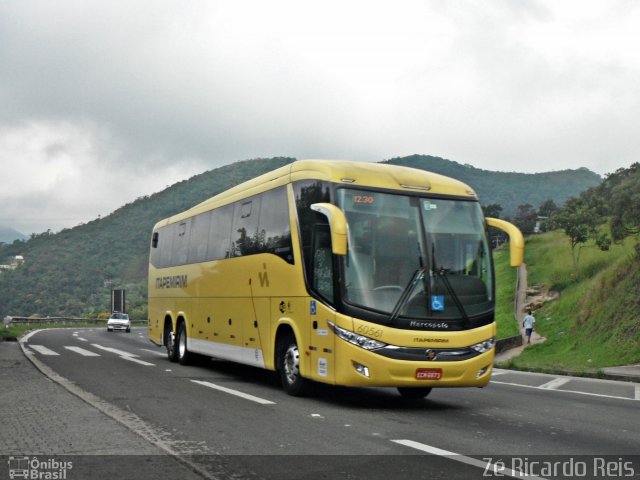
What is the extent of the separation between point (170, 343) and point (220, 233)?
5006 millimetres

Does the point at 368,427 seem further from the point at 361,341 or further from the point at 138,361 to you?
the point at 138,361

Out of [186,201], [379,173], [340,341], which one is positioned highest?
[186,201]

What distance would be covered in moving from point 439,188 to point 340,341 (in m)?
2.90

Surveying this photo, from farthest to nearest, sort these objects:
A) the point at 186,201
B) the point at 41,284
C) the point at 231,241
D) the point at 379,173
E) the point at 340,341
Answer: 1. the point at 186,201
2. the point at 41,284
3. the point at 231,241
4. the point at 379,173
5. the point at 340,341

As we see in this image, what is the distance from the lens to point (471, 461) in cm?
730

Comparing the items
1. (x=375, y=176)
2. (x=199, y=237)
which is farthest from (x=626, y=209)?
(x=375, y=176)

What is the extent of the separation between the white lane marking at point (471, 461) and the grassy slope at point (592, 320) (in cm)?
1408

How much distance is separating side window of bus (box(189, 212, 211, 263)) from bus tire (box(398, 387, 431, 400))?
6.31 meters

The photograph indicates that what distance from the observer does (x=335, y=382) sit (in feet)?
36.5

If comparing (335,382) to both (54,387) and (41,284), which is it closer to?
(54,387)

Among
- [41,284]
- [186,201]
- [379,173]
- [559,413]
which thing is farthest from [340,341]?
[186,201]

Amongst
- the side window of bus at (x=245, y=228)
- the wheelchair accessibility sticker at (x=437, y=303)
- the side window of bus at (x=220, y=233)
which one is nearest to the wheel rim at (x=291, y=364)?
the side window of bus at (x=245, y=228)

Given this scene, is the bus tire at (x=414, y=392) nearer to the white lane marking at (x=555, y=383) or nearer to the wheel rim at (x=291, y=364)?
the wheel rim at (x=291, y=364)

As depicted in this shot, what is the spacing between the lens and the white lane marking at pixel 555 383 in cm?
1652
